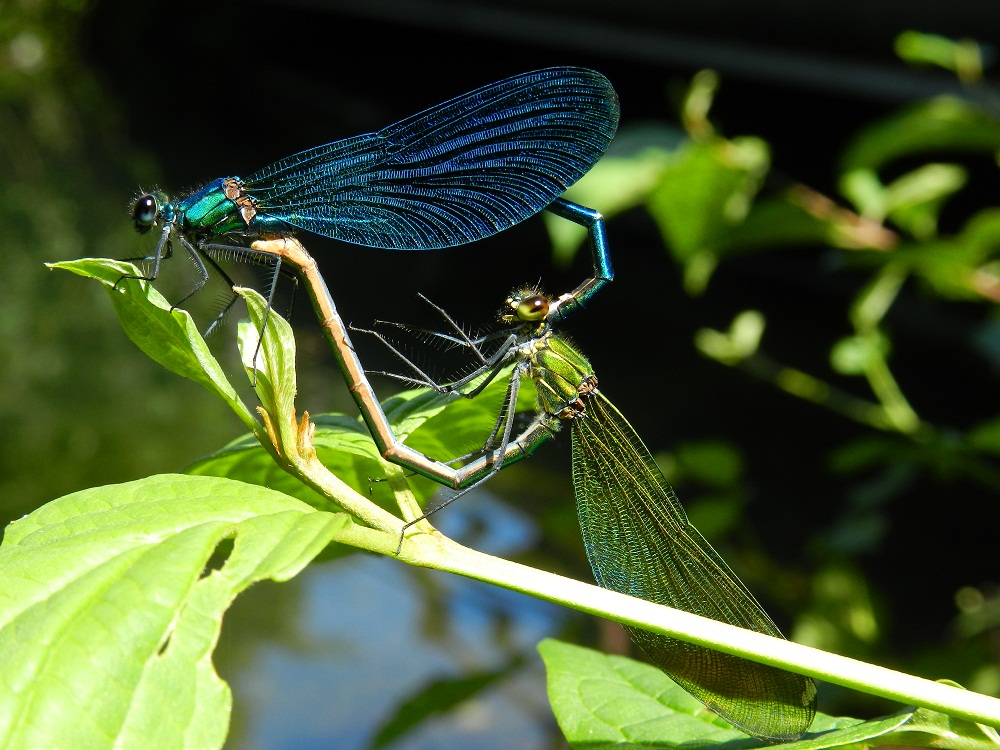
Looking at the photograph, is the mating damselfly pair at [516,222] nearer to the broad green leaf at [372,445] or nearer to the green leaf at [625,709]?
the broad green leaf at [372,445]

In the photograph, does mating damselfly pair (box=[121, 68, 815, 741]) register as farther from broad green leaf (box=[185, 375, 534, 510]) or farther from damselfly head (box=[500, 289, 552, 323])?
broad green leaf (box=[185, 375, 534, 510])

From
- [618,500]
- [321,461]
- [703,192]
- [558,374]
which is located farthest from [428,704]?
[703,192]

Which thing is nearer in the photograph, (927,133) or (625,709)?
(625,709)

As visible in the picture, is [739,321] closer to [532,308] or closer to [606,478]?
[606,478]

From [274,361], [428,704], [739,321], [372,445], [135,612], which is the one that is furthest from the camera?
[739,321]

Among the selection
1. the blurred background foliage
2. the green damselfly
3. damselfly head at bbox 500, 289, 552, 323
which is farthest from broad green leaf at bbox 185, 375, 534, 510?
the blurred background foliage

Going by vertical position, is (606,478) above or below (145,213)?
below
